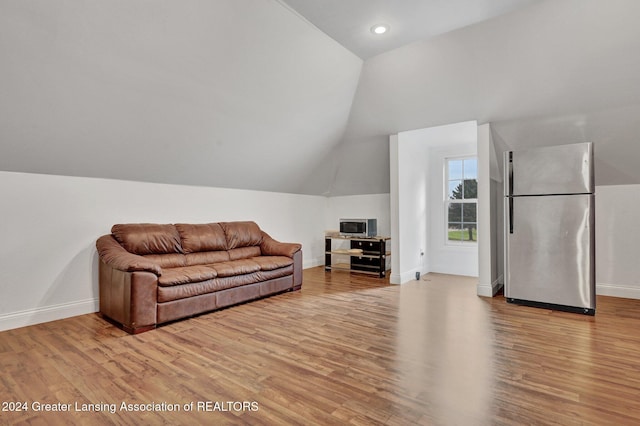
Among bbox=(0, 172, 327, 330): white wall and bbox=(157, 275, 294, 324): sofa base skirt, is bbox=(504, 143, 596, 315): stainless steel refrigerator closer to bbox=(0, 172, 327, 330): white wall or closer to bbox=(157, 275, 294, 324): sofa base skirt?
bbox=(157, 275, 294, 324): sofa base skirt

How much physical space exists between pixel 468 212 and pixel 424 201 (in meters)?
0.77

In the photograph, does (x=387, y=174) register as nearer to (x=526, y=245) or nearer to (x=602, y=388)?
(x=526, y=245)

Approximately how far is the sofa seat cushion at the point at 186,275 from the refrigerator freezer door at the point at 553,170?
3674mm

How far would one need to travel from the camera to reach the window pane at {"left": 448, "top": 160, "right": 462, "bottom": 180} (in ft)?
19.2

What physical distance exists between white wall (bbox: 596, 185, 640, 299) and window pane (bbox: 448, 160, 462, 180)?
6.42ft

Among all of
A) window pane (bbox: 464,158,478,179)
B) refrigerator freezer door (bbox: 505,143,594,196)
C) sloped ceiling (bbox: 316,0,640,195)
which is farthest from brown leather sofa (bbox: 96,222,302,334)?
window pane (bbox: 464,158,478,179)

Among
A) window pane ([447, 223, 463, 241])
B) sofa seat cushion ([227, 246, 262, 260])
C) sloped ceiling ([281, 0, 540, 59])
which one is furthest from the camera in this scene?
window pane ([447, 223, 463, 241])

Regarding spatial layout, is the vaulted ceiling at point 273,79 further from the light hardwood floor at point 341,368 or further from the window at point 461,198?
the light hardwood floor at point 341,368

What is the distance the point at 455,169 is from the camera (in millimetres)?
5898

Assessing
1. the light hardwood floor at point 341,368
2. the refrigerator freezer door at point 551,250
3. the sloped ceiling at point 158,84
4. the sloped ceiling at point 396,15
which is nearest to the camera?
the light hardwood floor at point 341,368

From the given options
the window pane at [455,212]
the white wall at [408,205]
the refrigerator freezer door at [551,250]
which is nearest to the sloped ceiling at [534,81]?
the white wall at [408,205]

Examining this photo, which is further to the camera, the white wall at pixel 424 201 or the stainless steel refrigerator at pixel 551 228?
the white wall at pixel 424 201

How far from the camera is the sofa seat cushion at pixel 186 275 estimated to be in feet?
10.7

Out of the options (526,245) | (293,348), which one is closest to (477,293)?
(526,245)
